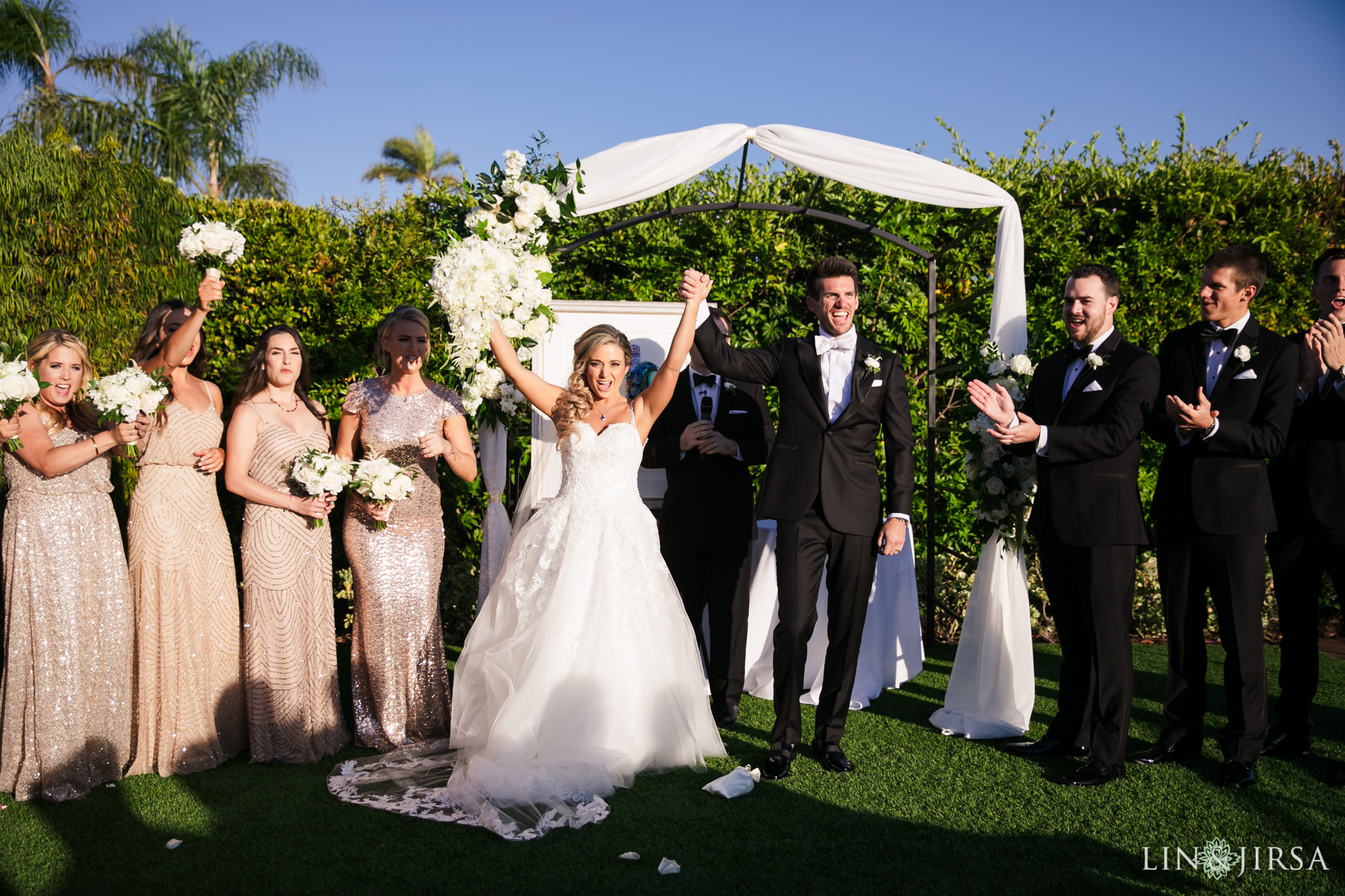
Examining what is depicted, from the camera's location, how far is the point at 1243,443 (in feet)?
13.1

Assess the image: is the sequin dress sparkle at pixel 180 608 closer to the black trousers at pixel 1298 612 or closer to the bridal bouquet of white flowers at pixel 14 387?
the bridal bouquet of white flowers at pixel 14 387

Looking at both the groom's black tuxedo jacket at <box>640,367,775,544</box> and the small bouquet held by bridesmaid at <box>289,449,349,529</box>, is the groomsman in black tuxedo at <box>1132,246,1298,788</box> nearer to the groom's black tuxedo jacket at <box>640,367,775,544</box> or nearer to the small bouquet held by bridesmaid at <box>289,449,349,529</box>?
the groom's black tuxedo jacket at <box>640,367,775,544</box>

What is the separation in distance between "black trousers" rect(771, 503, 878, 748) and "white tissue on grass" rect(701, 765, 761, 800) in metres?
0.31

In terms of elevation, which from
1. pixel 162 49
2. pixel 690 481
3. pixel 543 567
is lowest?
pixel 543 567

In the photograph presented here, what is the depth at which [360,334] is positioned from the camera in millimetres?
7359

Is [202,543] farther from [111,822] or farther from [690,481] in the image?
[690,481]

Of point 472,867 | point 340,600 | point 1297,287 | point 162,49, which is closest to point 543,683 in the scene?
point 472,867

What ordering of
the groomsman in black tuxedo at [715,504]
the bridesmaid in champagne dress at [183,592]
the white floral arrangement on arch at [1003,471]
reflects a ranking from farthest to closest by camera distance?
the groomsman in black tuxedo at [715,504], the white floral arrangement on arch at [1003,471], the bridesmaid in champagne dress at [183,592]

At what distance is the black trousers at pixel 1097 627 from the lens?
408 cm

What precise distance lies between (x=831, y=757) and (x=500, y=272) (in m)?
2.93

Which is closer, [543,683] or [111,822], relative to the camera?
[111,822]

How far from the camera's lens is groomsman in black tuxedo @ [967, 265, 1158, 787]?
406 centimetres

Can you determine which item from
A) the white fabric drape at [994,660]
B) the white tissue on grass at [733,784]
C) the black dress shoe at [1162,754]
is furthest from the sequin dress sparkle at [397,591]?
the black dress shoe at [1162,754]

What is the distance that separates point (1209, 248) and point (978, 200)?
3009mm
